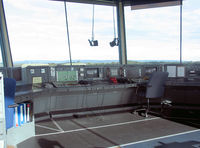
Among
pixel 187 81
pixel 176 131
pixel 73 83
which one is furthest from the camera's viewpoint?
pixel 187 81

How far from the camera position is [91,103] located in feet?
16.0

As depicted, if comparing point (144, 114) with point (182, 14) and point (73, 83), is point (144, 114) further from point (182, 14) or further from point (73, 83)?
point (182, 14)

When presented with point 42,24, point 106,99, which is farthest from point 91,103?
point 42,24

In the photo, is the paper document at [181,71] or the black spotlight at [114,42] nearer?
the paper document at [181,71]

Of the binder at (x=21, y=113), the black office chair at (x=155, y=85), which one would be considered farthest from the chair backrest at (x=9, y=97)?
the black office chair at (x=155, y=85)

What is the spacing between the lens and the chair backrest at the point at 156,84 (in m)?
4.25

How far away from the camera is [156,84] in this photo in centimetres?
430

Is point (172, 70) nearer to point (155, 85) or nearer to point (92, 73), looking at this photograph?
point (155, 85)

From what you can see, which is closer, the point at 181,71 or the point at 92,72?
the point at 92,72

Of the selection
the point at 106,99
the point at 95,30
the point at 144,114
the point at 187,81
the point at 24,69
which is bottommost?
the point at 144,114

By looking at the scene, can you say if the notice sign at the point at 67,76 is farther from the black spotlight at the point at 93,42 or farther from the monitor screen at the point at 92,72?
the black spotlight at the point at 93,42

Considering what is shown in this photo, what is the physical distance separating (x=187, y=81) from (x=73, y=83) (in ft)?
8.11

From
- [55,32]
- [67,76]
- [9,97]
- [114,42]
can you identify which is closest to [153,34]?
[114,42]

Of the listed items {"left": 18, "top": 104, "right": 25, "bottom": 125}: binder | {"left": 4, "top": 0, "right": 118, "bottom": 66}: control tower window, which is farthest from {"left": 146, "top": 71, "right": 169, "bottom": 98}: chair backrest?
{"left": 18, "top": 104, "right": 25, "bottom": 125}: binder
